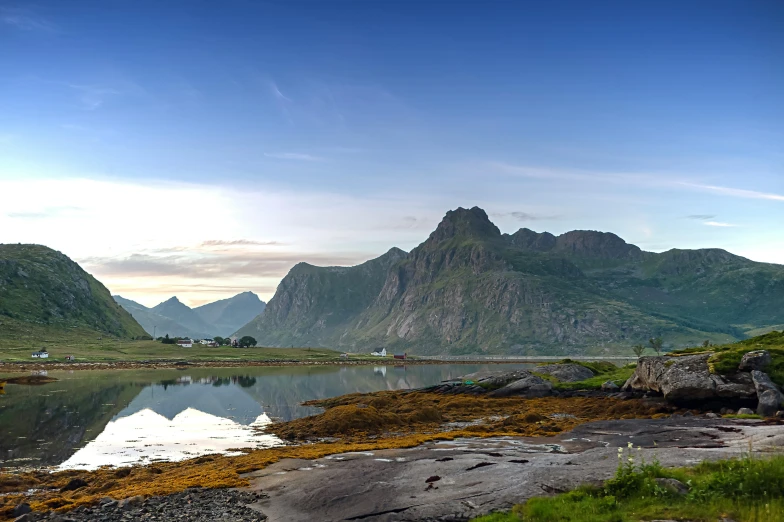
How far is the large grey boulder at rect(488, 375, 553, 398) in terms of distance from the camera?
279 feet

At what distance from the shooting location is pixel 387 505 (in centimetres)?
2403

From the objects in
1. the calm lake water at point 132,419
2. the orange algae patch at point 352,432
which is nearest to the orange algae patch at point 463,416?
the orange algae patch at point 352,432

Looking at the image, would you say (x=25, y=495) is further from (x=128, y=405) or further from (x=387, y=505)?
(x=128, y=405)

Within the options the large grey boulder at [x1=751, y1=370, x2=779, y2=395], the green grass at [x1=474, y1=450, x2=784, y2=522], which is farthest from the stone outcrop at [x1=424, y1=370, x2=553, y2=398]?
the green grass at [x1=474, y1=450, x2=784, y2=522]

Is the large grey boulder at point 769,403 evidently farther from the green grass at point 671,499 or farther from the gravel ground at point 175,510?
the gravel ground at point 175,510

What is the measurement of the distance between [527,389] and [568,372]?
15.0 meters

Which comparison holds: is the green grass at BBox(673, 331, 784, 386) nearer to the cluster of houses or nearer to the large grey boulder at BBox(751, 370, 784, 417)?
the large grey boulder at BBox(751, 370, 784, 417)

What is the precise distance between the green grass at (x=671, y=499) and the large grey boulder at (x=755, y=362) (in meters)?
41.6

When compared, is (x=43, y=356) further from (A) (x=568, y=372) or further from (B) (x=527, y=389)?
(A) (x=568, y=372)

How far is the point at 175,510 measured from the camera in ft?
84.0

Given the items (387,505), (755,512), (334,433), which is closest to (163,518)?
(387,505)

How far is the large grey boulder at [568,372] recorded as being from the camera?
9575cm

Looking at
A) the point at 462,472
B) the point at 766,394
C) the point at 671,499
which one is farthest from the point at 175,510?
the point at 766,394

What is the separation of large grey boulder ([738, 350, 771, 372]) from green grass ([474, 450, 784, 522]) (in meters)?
41.6
